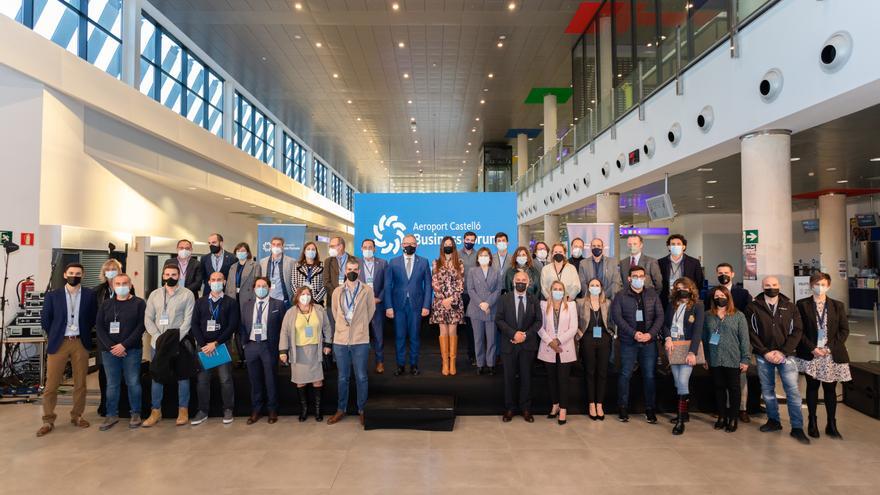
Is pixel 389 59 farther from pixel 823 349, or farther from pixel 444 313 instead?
pixel 823 349

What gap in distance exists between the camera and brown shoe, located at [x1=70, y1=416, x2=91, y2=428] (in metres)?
5.51

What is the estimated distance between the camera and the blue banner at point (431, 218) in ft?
29.1

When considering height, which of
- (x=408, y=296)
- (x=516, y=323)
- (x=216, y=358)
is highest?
(x=408, y=296)

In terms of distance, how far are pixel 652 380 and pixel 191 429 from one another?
208 inches

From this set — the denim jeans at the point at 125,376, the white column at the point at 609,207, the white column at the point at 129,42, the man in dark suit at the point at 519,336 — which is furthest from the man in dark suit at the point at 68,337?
the white column at the point at 609,207

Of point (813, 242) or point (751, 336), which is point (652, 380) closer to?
point (751, 336)

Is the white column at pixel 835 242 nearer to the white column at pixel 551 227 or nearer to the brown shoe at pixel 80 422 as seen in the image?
the white column at pixel 551 227

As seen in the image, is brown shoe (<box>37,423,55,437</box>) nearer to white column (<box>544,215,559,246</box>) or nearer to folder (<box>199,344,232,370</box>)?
folder (<box>199,344,232,370</box>)

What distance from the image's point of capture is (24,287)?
7145mm

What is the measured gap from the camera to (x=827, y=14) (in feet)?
17.0

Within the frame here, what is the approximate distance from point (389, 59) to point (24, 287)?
10726 millimetres

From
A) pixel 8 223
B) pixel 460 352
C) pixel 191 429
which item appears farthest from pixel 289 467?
pixel 8 223

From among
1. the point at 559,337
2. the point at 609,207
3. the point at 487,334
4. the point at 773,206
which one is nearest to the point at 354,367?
the point at 487,334

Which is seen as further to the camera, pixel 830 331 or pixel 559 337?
pixel 559 337
